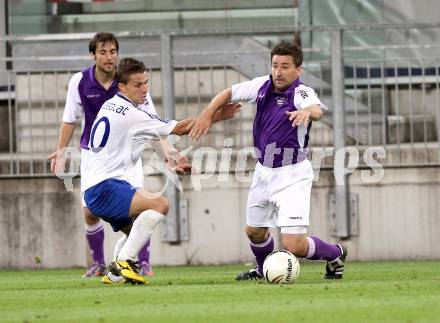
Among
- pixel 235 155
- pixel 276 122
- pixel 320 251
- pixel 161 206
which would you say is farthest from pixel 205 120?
pixel 235 155

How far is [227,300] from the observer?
9.42m

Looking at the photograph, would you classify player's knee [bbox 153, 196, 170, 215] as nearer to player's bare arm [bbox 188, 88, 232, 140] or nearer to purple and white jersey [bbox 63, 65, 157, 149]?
player's bare arm [bbox 188, 88, 232, 140]

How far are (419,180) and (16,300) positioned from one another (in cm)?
686

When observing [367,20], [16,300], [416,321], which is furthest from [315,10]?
[416,321]

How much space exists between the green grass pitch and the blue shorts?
1.86ft

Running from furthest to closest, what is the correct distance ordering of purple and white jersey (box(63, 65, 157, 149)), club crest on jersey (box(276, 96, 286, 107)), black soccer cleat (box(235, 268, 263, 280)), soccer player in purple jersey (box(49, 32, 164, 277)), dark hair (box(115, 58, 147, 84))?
purple and white jersey (box(63, 65, 157, 149)) < soccer player in purple jersey (box(49, 32, 164, 277)) < black soccer cleat (box(235, 268, 263, 280)) < club crest on jersey (box(276, 96, 286, 107)) < dark hair (box(115, 58, 147, 84))

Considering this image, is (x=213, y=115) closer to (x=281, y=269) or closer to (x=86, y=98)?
(x=281, y=269)

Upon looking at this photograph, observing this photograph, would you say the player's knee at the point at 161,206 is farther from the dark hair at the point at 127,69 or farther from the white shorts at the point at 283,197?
the dark hair at the point at 127,69

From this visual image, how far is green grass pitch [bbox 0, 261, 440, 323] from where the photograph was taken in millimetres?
8344

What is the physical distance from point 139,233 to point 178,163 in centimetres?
64

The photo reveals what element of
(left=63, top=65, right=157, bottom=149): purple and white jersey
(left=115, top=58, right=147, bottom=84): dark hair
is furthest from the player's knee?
(left=63, top=65, right=157, bottom=149): purple and white jersey

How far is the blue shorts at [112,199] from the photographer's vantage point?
11.3 metres

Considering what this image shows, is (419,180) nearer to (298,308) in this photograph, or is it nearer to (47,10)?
(47,10)

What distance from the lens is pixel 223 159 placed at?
52.6 feet
